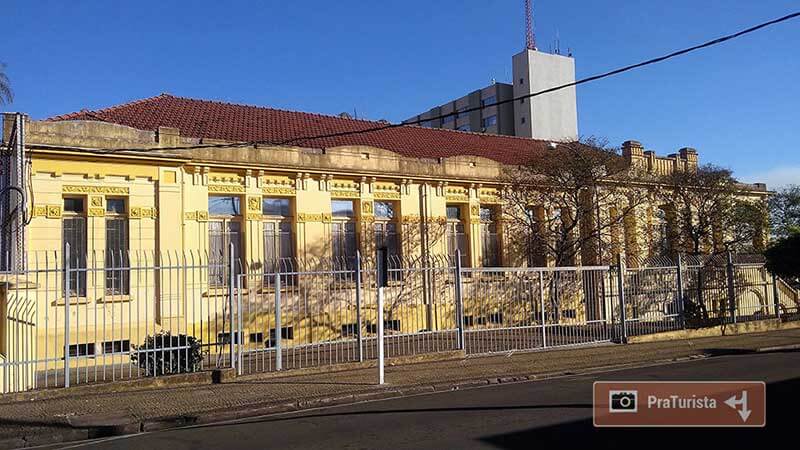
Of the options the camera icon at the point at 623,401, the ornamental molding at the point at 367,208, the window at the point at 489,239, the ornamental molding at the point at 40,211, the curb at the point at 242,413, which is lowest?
the curb at the point at 242,413

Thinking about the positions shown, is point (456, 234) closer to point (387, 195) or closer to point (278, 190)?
point (387, 195)

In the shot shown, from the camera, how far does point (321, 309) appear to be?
17.3 metres

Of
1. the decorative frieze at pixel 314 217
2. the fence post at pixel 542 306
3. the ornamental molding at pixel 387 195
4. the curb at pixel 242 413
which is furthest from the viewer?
the ornamental molding at pixel 387 195

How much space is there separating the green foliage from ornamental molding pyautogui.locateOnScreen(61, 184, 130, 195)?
606 inches

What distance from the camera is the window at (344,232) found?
797 inches

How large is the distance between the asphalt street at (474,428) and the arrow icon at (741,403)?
1.03 feet

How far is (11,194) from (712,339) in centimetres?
1837

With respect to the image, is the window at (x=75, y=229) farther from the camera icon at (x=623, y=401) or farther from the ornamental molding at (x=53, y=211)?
the camera icon at (x=623, y=401)

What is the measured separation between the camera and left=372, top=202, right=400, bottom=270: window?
69.4 ft

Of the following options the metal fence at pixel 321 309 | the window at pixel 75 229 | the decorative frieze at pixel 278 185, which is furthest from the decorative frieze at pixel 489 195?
the window at pixel 75 229

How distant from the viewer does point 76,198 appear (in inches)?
647

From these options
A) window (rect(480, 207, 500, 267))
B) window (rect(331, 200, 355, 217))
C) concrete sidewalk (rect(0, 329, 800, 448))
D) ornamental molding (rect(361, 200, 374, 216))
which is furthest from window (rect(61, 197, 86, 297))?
window (rect(480, 207, 500, 267))

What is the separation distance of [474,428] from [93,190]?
1206 centimetres

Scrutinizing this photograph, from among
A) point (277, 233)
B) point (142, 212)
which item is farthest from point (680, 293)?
point (142, 212)
